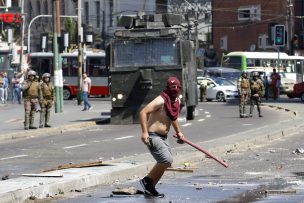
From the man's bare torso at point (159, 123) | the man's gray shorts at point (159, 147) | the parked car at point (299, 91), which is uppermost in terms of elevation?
the man's bare torso at point (159, 123)

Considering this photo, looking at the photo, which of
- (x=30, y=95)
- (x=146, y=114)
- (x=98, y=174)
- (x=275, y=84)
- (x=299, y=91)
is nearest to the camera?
(x=146, y=114)

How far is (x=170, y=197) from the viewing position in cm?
1374

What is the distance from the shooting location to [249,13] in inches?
3438

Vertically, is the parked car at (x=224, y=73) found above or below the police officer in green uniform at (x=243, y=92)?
below

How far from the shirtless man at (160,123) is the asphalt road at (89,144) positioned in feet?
12.0

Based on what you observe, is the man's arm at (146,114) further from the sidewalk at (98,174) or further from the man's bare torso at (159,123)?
the sidewalk at (98,174)

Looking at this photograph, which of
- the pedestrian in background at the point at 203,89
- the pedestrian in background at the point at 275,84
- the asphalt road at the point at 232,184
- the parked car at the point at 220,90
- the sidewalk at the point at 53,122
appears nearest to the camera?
the asphalt road at the point at 232,184

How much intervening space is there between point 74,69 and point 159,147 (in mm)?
54816

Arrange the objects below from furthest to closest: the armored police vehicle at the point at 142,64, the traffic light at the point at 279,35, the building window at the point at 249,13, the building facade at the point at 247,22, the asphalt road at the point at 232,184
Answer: the building window at the point at 249,13 < the building facade at the point at 247,22 < the traffic light at the point at 279,35 < the armored police vehicle at the point at 142,64 < the asphalt road at the point at 232,184

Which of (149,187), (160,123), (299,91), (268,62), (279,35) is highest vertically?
(279,35)

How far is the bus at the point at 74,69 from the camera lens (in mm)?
68000

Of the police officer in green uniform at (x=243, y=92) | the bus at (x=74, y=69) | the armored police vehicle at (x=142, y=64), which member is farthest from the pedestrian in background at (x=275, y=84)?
the armored police vehicle at (x=142, y=64)

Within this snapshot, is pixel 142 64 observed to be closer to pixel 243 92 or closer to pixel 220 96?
pixel 243 92

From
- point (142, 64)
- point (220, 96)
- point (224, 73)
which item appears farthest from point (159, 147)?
point (224, 73)
